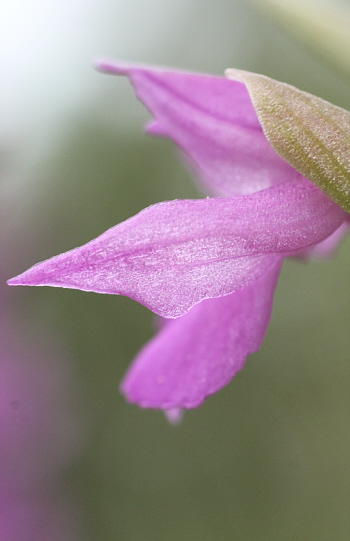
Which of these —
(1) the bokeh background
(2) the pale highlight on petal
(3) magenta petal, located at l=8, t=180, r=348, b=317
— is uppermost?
(2) the pale highlight on petal

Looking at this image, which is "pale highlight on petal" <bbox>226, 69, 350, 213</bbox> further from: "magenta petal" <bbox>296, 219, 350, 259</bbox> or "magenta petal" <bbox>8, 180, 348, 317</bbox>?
"magenta petal" <bbox>296, 219, 350, 259</bbox>

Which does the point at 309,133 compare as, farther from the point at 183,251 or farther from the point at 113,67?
the point at 113,67

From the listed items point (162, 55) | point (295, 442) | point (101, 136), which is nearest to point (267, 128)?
point (295, 442)

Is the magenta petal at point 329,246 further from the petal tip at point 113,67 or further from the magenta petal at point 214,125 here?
the petal tip at point 113,67

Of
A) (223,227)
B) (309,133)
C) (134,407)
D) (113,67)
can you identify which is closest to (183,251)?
(223,227)

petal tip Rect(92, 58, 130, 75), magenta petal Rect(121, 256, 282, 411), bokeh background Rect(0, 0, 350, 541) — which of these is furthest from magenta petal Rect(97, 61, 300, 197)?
bokeh background Rect(0, 0, 350, 541)

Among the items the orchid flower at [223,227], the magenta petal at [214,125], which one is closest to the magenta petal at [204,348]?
the orchid flower at [223,227]
